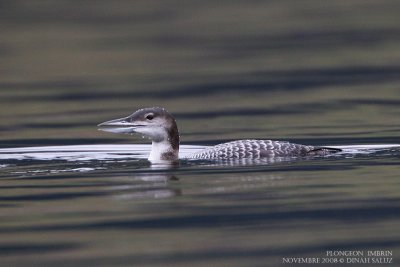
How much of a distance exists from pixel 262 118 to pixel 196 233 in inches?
320

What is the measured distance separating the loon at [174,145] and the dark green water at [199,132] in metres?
0.26

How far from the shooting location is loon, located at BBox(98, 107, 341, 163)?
14.4 m

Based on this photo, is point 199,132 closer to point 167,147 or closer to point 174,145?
point 174,145

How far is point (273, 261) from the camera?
9.48 metres

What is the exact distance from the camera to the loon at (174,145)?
14.4m

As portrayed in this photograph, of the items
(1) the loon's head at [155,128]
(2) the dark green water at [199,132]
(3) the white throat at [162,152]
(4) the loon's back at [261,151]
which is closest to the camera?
(2) the dark green water at [199,132]

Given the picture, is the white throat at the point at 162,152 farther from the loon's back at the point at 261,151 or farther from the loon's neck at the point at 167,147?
the loon's back at the point at 261,151

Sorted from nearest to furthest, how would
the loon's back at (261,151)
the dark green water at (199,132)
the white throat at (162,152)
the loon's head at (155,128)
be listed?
the dark green water at (199,132)
the loon's back at (261,151)
the white throat at (162,152)
the loon's head at (155,128)

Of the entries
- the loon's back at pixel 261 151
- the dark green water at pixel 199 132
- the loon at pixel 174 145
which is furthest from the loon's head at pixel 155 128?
the loon's back at pixel 261 151

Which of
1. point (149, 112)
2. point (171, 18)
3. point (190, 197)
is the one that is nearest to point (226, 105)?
point (149, 112)

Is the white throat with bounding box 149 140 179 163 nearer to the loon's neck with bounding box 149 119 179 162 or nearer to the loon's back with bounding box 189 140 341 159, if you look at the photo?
the loon's neck with bounding box 149 119 179 162

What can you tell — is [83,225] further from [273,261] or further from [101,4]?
[101,4]

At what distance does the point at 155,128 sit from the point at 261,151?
119 cm

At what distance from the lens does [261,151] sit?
14.4m
